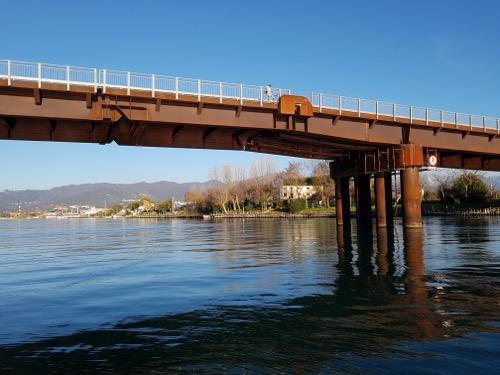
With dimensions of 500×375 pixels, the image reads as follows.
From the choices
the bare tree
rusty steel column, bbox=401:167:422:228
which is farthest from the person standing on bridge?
the bare tree

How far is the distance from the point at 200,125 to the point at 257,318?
2776cm

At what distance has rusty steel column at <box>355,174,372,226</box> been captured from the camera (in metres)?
63.7

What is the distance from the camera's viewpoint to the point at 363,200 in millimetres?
64875

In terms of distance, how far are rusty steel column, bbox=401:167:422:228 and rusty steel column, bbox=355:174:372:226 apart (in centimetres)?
1064

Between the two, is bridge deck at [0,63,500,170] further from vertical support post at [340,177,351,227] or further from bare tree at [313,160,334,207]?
bare tree at [313,160,334,207]

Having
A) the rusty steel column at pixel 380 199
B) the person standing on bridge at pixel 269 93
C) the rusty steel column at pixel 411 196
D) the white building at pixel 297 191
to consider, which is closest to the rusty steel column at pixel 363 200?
the rusty steel column at pixel 380 199

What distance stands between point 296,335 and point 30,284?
50.2 ft

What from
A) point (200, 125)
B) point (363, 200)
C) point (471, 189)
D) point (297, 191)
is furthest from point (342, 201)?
point (297, 191)

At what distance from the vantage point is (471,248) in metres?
34.1

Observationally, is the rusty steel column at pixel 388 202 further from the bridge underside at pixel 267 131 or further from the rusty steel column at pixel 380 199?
the rusty steel column at pixel 380 199

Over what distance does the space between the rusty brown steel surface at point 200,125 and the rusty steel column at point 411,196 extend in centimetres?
327

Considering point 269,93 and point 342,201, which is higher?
point 269,93

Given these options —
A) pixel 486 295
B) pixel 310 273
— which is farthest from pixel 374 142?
pixel 486 295

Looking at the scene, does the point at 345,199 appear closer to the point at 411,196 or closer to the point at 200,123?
the point at 411,196
